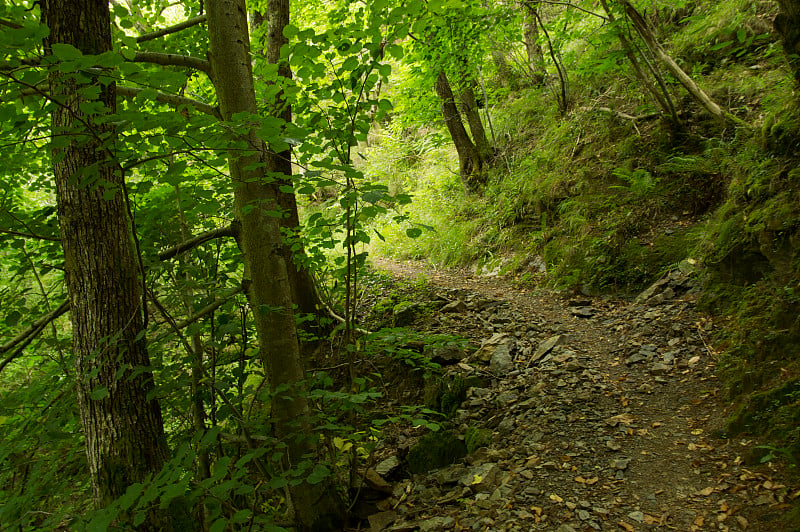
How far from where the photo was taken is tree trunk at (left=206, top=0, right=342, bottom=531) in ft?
10.8

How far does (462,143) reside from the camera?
11750 millimetres

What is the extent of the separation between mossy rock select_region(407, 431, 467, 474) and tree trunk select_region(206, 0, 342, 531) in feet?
3.10

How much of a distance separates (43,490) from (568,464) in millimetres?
3550

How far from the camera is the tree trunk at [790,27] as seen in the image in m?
A: 4.13

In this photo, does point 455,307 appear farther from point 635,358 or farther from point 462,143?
point 462,143

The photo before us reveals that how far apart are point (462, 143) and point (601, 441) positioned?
9.20 metres

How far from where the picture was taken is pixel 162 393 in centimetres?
276

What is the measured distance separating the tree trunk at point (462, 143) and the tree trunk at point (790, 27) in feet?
23.4

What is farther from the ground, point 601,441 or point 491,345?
point 491,345

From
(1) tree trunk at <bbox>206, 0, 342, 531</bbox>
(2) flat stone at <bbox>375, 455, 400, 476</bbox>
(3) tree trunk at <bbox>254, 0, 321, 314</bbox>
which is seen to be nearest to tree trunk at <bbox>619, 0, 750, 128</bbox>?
(3) tree trunk at <bbox>254, 0, 321, 314</bbox>

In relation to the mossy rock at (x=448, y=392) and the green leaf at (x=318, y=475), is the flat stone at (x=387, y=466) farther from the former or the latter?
the green leaf at (x=318, y=475)

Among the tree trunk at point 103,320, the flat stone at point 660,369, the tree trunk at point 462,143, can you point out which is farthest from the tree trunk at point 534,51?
the tree trunk at point 103,320

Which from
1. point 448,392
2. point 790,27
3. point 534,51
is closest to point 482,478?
point 448,392

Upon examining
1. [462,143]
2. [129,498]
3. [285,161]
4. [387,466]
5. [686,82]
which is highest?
[462,143]
